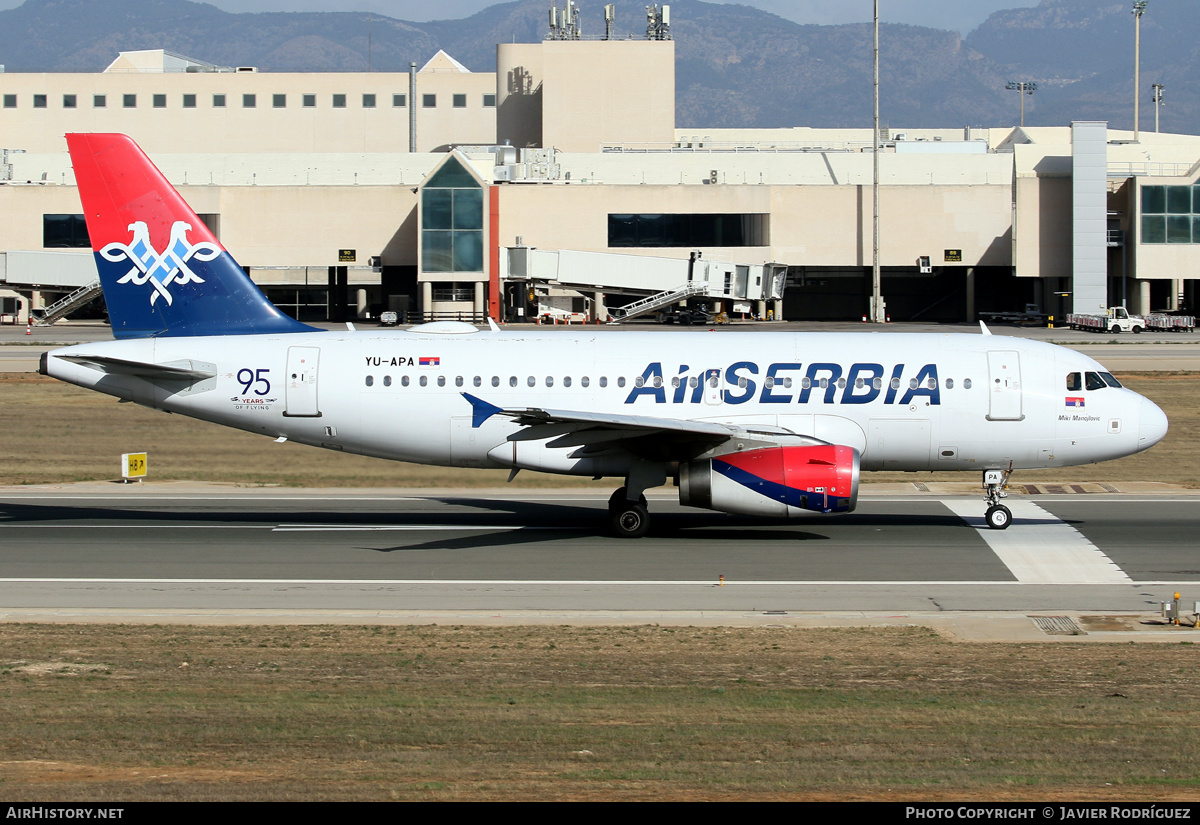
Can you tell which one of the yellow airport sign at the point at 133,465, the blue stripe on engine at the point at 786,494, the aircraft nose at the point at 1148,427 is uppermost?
the aircraft nose at the point at 1148,427

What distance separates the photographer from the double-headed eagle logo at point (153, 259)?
27844 millimetres

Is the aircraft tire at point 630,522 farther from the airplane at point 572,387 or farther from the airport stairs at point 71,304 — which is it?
the airport stairs at point 71,304

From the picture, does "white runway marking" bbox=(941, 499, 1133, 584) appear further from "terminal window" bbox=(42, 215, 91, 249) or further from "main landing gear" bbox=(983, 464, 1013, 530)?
"terminal window" bbox=(42, 215, 91, 249)

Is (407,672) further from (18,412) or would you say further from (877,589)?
(18,412)

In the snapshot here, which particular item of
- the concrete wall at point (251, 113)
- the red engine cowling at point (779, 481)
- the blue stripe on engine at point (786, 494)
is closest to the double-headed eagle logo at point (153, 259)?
the red engine cowling at point (779, 481)

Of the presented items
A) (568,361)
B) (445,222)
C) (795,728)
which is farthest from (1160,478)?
(445,222)

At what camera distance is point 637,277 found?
295 feet

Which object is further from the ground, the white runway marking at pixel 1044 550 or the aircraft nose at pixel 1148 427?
the aircraft nose at pixel 1148 427

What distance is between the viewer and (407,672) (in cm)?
1650

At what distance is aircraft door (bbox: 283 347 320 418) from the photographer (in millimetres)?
27109

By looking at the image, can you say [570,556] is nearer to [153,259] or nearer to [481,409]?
[481,409]

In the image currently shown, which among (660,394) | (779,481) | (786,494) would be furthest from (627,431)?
(786,494)

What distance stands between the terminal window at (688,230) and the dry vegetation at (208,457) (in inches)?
2086

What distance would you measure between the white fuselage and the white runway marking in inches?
63.8
